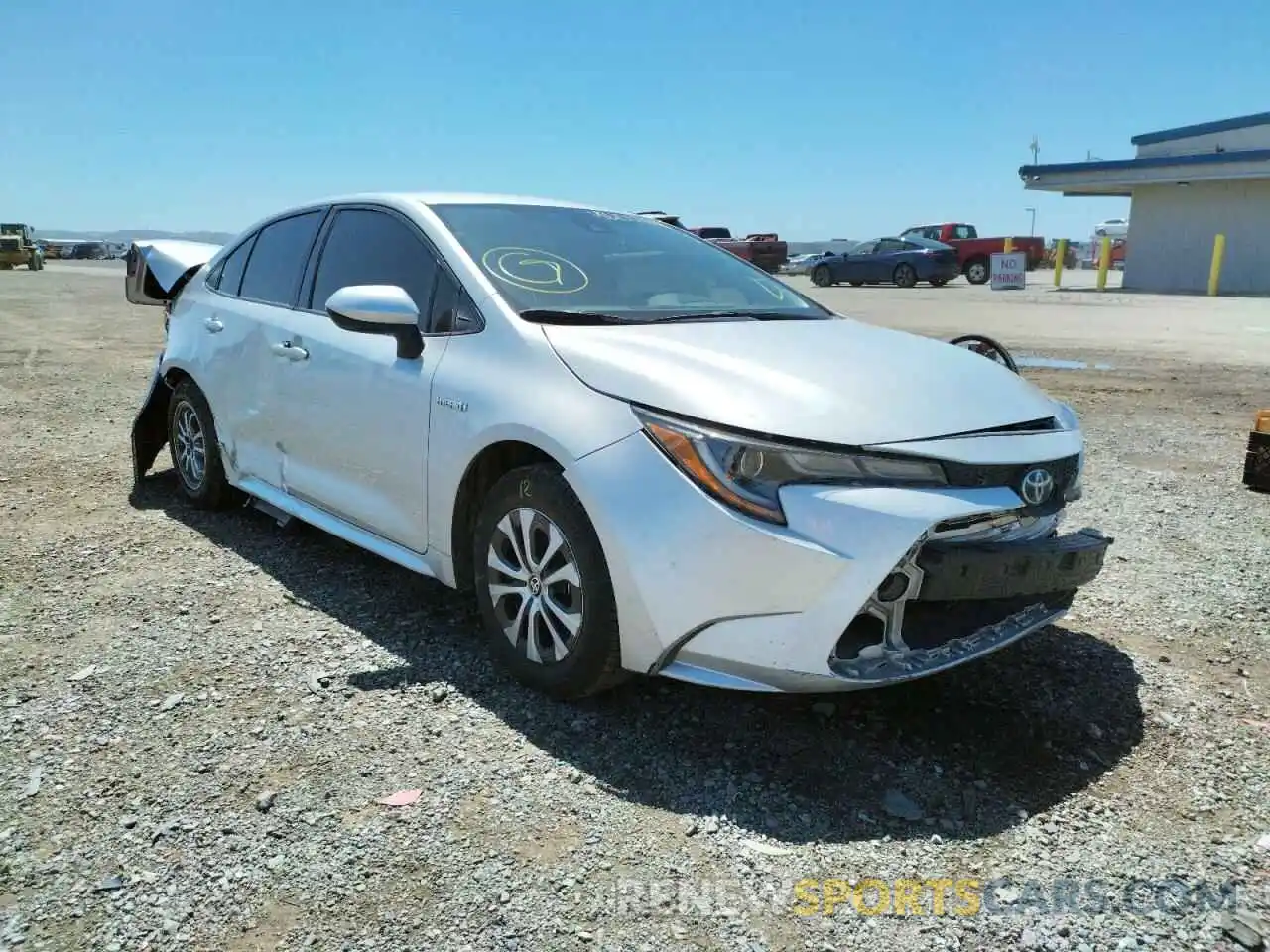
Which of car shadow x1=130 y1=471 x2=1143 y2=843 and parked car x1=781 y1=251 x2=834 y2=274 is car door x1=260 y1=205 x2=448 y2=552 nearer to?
car shadow x1=130 y1=471 x2=1143 y2=843

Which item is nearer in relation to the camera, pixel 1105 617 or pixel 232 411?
pixel 1105 617

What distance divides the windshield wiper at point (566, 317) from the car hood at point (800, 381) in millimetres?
63

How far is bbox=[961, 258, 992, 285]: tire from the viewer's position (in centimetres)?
3397

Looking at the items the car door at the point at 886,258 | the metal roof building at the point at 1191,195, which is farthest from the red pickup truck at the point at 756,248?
the metal roof building at the point at 1191,195

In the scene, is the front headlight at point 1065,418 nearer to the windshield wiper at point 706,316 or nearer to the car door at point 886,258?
the windshield wiper at point 706,316

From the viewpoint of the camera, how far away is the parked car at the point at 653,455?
8.84 feet

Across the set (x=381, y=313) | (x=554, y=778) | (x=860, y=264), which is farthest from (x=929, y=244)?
(x=554, y=778)

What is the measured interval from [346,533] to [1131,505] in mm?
4133

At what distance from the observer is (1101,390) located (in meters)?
9.83

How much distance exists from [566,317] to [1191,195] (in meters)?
31.4

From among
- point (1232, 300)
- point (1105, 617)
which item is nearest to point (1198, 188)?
point (1232, 300)

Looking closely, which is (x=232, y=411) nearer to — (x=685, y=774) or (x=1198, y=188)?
(x=685, y=774)

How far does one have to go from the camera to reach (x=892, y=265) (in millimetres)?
31594

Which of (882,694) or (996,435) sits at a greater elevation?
(996,435)
